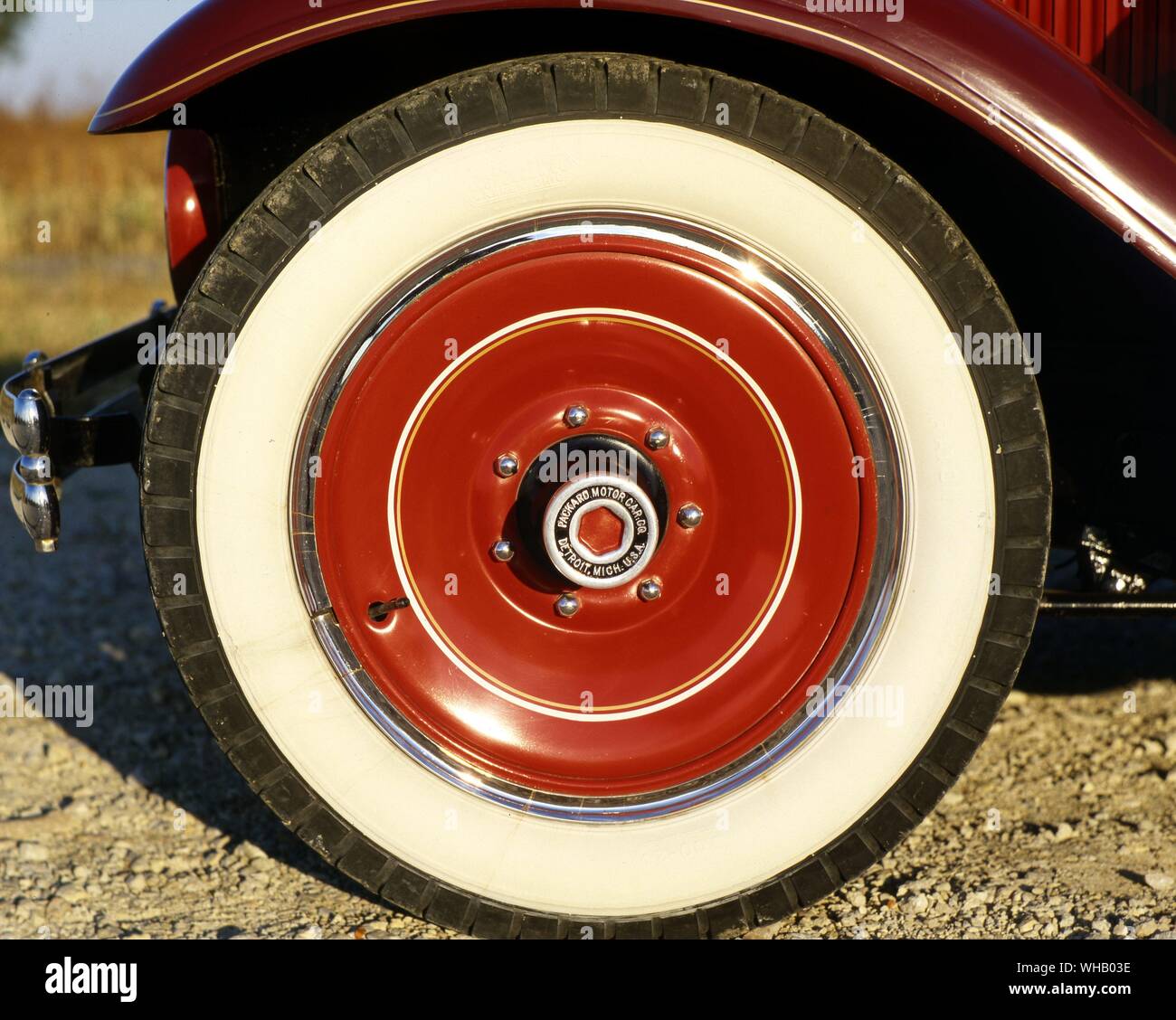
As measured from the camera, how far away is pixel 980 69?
60.4 inches

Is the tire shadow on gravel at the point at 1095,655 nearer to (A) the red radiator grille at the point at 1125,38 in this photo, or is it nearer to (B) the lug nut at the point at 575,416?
(A) the red radiator grille at the point at 1125,38

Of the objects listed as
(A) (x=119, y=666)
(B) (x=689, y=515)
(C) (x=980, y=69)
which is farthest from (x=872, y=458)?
(A) (x=119, y=666)

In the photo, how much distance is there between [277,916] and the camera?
6.21 feet

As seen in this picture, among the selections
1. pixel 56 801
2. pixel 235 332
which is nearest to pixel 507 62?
pixel 235 332

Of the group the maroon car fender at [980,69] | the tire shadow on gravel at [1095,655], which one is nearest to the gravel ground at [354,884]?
the tire shadow on gravel at [1095,655]

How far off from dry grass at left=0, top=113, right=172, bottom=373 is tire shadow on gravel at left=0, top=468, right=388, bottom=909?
2.48 meters

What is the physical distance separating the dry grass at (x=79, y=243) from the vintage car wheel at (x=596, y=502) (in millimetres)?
4918

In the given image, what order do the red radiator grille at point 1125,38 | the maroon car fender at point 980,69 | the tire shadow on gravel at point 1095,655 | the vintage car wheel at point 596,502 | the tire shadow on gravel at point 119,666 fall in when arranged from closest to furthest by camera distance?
the maroon car fender at point 980,69 < the vintage car wheel at point 596,502 < the red radiator grille at point 1125,38 < the tire shadow on gravel at point 119,666 < the tire shadow on gravel at point 1095,655

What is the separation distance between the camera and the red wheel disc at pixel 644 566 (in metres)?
1.70

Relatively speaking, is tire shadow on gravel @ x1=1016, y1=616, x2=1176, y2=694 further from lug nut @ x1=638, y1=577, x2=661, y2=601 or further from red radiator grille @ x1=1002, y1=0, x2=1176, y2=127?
lug nut @ x1=638, y1=577, x2=661, y2=601

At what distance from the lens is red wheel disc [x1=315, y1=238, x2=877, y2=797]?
1698 millimetres

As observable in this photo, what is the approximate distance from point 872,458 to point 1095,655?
5.18 feet

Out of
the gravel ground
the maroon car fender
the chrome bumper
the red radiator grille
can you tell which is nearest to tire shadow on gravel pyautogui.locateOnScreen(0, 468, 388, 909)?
the gravel ground

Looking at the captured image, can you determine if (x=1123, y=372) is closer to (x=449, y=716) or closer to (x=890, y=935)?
(x=890, y=935)
